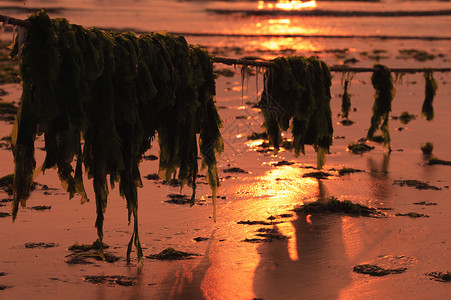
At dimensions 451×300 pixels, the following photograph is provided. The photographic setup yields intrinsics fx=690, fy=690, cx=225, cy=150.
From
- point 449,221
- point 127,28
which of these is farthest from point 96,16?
point 449,221

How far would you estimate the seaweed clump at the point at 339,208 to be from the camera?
8494 millimetres

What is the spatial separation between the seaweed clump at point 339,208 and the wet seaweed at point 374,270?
186 centimetres

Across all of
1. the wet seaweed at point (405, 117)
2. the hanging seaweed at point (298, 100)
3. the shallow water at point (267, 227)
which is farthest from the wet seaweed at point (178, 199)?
the wet seaweed at point (405, 117)

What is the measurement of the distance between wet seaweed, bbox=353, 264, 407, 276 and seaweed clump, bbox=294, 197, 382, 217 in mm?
1857

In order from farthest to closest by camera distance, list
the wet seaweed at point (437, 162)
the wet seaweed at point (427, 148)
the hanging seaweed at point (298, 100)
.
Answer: the wet seaweed at point (427, 148)
the wet seaweed at point (437, 162)
the hanging seaweed at point (298, 100)

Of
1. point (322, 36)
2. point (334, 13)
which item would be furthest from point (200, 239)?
point (334, 13)

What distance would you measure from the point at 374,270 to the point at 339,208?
214 centimetres

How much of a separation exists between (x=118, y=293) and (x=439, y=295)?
278 cm

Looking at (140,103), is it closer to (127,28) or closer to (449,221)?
(449,221)

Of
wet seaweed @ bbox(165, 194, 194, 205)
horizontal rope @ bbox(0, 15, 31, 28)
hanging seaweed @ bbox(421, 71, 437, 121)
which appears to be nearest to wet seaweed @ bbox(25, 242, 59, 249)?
wet seaweed @ bbox(165, 194, 194, 205)

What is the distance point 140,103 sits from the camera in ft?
20.3

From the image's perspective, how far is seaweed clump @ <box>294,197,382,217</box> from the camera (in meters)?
8.49

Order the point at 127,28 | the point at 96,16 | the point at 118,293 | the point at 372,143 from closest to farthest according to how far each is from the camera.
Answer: the point at 118,293 < the point at 372,143 < the point at 127,28 < the point at 96,16

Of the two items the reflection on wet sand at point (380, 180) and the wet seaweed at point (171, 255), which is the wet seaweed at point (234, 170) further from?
the wet seaweed at point (171, 255)
